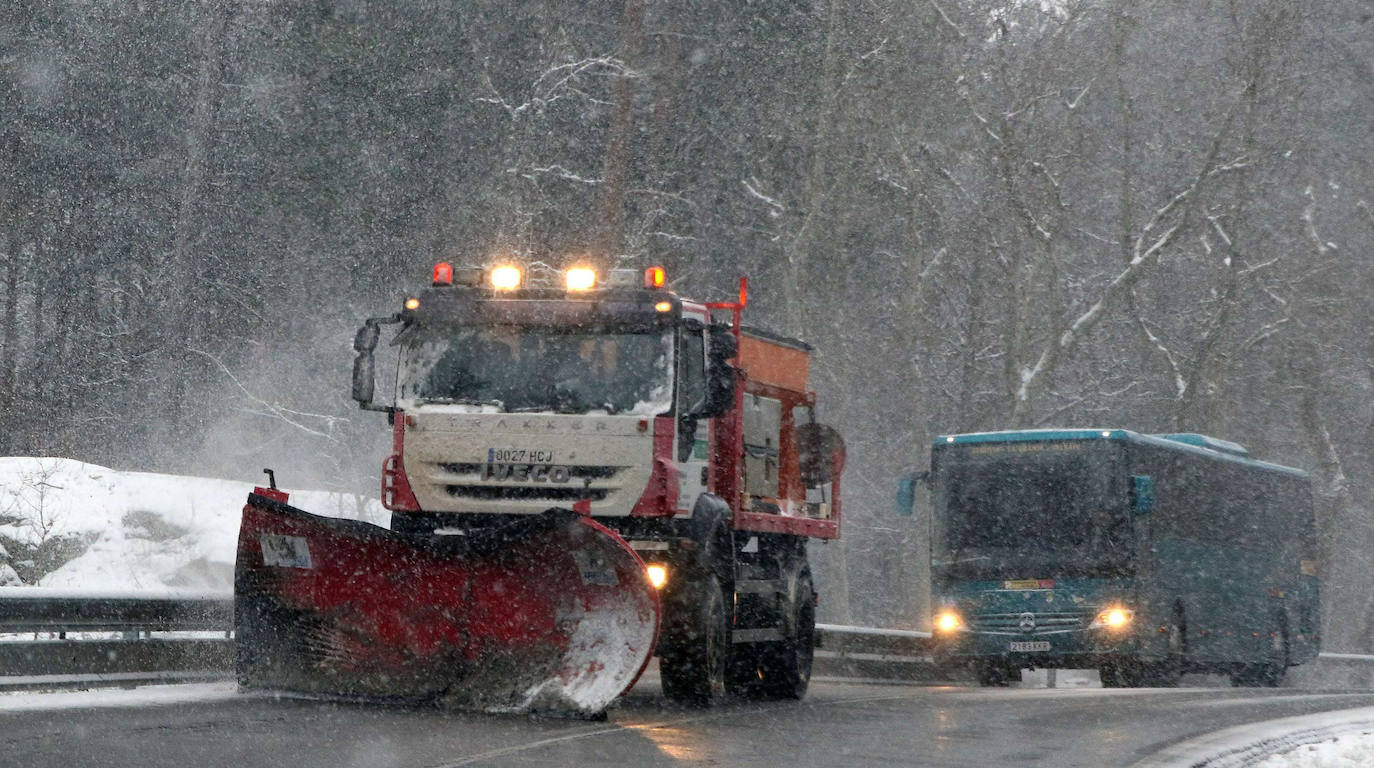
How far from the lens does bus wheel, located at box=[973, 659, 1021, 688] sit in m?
23.7

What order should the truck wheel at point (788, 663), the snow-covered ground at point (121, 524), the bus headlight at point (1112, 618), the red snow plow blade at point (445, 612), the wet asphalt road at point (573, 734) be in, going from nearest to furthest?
1. the wet asphalt road at point (573, 734)
2. the red snow plow blade at point (445, 612)
3. the truck wheel at point (788, 663)
4. the bus headlight at point (1112, 618)
5. the snow-covered ground at point (121, 524)

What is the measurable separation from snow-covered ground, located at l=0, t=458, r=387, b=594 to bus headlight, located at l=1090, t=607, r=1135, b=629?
11250 millimetres

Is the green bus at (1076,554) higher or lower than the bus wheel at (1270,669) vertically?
higher

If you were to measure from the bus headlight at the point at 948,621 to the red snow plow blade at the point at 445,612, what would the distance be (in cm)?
1066

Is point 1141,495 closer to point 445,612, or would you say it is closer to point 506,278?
point 506,278

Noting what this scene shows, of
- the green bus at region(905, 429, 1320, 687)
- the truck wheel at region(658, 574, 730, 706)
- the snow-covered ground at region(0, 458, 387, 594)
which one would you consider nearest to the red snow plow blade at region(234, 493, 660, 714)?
the truck wheel at region(658, 574, 730, 706)

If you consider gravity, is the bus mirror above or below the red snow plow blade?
above

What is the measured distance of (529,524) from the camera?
12688mm

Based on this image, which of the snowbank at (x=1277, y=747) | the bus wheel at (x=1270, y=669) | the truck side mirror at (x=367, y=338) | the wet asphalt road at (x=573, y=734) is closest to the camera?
the wet asphalt road at (x=573, y=734)

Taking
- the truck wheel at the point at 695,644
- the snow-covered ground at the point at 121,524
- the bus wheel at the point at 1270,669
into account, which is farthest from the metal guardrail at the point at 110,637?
the bus wheel at the point at 1270,669

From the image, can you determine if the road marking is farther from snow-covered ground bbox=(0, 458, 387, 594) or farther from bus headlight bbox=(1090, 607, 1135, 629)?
snow-covered ground bbox=(0, 458, 387, 594)

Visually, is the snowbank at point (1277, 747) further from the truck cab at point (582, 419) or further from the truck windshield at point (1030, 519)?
the truck windshield at point (1030, 519)

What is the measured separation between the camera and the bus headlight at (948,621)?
22.7m

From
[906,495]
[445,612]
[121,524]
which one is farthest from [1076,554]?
[121,524]
